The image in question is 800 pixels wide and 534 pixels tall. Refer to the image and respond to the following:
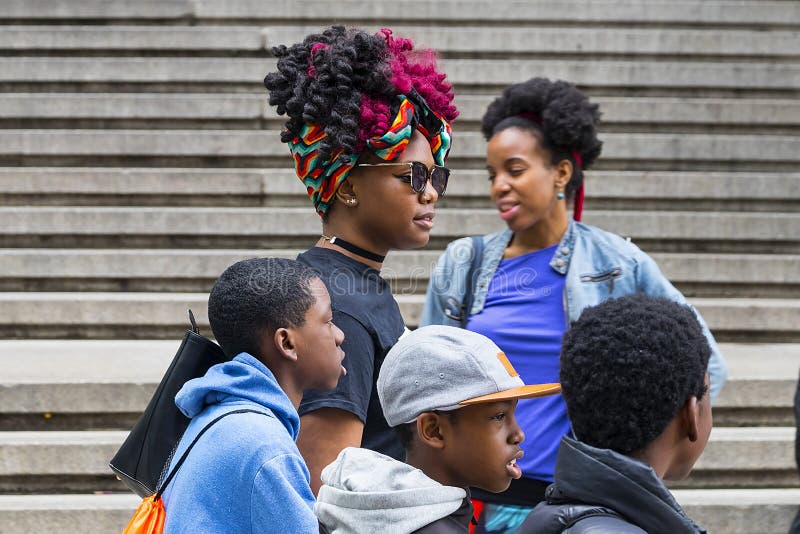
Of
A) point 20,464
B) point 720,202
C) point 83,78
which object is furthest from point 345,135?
point 83,78

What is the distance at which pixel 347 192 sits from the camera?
2.59m

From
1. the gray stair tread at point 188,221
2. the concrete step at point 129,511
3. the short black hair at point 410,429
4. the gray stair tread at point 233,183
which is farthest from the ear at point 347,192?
the gray stair tread at point 233,183

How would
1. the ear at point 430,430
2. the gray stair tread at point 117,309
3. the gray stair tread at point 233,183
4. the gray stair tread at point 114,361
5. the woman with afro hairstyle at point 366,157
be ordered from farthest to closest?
the gray stair tread at point 233,183 → the gray stair tread at point 117,309 → the gray stair tread at point 114,361 → the woman with afro hairstyle at point 366,157 → the ear at point 430,430

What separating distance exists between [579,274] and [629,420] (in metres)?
1.68

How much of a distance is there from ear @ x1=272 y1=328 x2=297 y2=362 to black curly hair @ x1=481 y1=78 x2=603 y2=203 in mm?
1898

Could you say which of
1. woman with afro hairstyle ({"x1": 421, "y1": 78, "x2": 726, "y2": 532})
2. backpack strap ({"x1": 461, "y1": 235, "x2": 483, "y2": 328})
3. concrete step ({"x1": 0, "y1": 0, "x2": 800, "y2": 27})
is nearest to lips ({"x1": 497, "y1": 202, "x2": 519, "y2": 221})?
woman with afro hairstyle ({"x1": 421, "y1": 78, "x2": 726, "y2": 532})

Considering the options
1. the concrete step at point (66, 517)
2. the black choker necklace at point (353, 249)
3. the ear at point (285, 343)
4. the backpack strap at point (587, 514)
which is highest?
the black choker necklace at point (353, 249)

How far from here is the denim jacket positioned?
3426 mm

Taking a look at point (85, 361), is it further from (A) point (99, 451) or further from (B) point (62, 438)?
(A) point (99, 451)

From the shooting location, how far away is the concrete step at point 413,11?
25.3 ft

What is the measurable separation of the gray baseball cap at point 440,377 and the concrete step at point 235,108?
505 centimetres

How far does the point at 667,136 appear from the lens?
6.98m

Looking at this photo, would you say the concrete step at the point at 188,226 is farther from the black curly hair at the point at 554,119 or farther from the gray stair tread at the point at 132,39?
the black curly hair at the point at 554,119

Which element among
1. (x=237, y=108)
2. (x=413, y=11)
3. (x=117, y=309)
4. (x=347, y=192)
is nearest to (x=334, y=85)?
(x=347, y=192)
